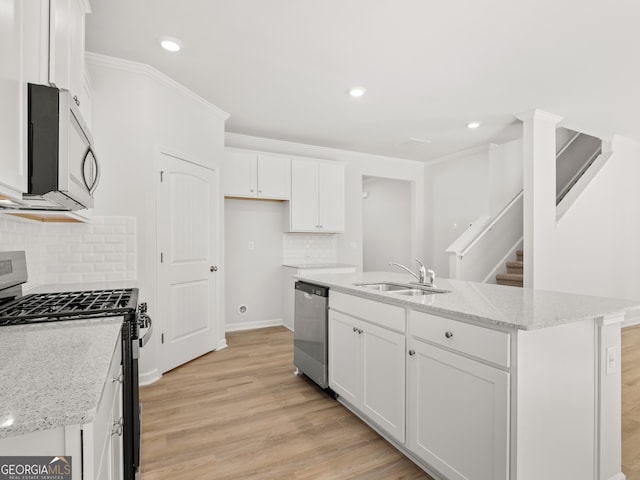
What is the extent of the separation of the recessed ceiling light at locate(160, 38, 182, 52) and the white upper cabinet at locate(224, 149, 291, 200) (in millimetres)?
1672

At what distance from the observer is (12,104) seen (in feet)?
3.01

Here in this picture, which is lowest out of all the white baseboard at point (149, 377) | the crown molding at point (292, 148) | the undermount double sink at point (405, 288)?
the white baseboard at point (149, 377)

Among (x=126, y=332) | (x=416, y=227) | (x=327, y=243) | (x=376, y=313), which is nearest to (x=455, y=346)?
(x=376, y=313)

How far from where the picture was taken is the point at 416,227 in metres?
6.26

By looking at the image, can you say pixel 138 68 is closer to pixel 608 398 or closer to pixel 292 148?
pixel 292 148

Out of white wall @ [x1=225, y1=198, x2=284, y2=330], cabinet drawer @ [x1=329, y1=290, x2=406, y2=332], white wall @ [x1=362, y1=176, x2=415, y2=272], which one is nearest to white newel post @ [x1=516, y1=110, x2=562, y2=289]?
cabinet drawer @ [x1=329, y1=290, x2=406, y2=332]

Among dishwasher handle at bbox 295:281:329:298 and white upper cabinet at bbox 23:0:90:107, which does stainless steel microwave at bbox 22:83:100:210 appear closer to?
white upper cabinet at bbox 23:0:90:107

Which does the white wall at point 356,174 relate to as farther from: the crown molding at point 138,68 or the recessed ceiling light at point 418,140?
the crown molding at point 138,68

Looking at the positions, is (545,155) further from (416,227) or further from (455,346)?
(455,346)

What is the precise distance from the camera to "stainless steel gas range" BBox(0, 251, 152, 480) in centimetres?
141

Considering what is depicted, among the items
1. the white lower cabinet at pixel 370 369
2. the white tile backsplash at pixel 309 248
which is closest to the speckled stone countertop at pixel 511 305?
the white lower cabinet at pixel 370 369

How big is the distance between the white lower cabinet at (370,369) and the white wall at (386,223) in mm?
4257

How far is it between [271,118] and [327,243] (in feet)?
6.78

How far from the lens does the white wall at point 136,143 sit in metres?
2.85
